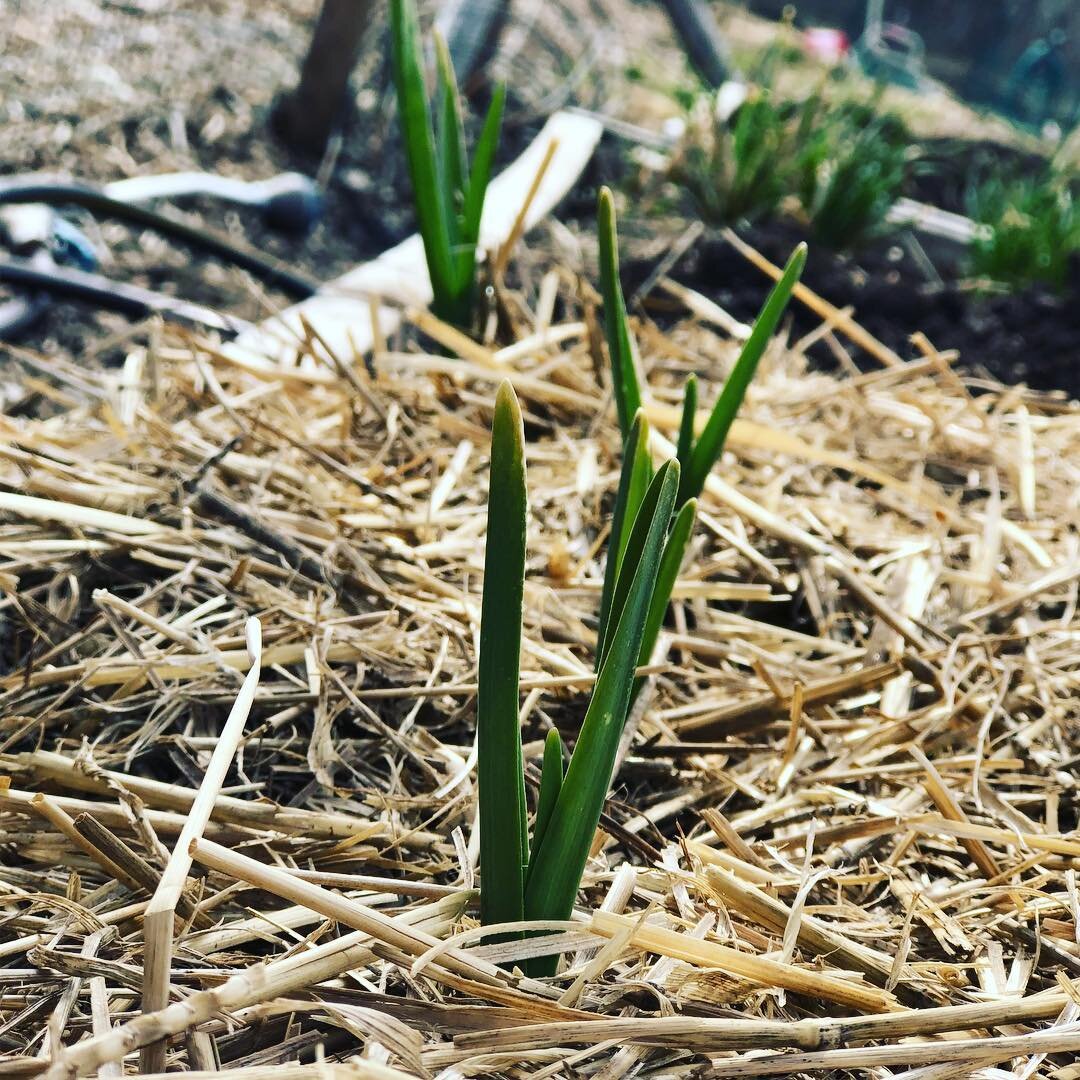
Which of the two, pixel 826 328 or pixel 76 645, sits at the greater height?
pixel 826 328

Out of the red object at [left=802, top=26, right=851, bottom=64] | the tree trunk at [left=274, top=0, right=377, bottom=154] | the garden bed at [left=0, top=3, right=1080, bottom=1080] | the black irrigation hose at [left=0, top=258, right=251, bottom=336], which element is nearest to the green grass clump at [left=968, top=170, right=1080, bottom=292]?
the garden bed at [left=0, top=3, right=1080, bottom=1080]

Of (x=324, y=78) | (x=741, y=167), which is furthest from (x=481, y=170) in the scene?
(x=324, y=78)

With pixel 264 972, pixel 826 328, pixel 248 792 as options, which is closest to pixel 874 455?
pixel 826 328

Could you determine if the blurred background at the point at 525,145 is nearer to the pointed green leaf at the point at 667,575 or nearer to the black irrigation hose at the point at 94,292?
the black irrigation hose at the point at 94,292

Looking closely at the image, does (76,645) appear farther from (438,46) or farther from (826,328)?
(826,328)

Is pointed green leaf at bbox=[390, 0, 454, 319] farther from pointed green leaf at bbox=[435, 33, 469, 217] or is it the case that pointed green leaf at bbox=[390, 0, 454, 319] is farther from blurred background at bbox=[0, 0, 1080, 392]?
blurred background at bbox=[0, 0, 1080, 392]

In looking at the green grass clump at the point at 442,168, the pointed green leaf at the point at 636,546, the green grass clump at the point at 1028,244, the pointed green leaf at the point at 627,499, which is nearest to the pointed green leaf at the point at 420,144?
the green grass clump at the point at 442,168
